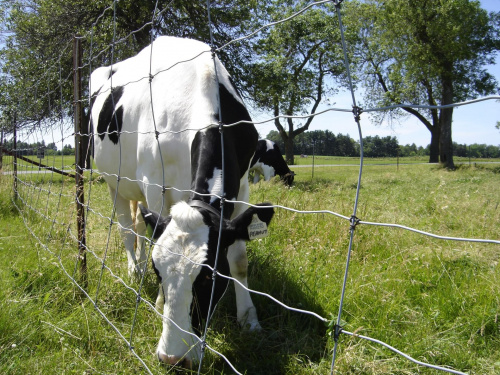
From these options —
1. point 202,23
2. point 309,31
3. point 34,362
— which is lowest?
point 34,362

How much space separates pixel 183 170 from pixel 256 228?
126 cm

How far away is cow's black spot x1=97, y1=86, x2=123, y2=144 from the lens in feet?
13.9

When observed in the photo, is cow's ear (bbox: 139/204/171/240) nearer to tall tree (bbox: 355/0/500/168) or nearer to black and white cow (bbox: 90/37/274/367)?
black and white cow (bbox: 90/37/274/367)

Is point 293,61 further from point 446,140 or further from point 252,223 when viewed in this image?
point 252,223

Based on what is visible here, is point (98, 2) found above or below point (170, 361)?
above

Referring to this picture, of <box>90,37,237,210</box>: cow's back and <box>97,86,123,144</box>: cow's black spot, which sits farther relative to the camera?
<box>97,86,123,144</box>: cow's black spot

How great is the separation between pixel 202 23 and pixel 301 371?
37.7 feet

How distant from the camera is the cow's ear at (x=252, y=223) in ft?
7.18

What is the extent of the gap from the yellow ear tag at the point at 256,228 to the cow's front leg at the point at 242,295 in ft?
0.94

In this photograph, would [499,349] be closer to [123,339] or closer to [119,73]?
[123,339]

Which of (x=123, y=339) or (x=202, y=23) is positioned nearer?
(x=123, y=339)

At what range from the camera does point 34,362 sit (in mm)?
2295

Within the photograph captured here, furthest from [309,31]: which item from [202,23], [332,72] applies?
[202,23]

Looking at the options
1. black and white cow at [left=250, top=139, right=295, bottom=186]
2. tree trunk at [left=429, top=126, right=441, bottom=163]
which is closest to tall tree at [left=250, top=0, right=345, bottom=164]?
black and white cow at [left=250, top=139, right=295, bottom=186]
